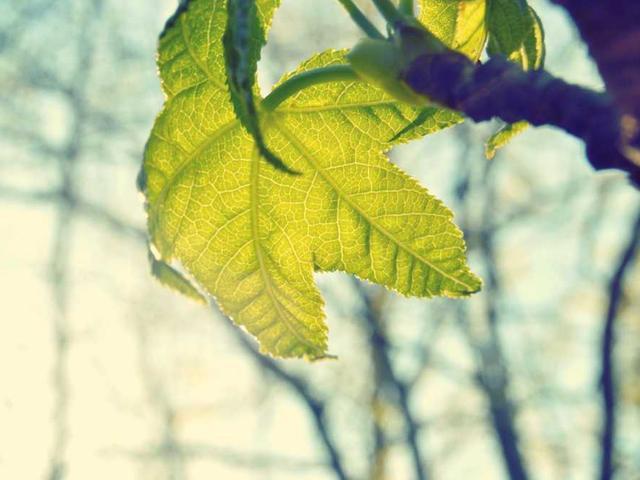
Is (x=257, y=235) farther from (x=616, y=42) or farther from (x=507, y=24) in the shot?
(x=616, y=42)

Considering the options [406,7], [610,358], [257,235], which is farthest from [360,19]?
[610,358]

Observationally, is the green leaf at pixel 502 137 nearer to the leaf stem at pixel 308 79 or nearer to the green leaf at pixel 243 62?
the leaf stem at pixel 308 79

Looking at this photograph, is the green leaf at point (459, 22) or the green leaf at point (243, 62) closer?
the green leaf at point (243, 62)

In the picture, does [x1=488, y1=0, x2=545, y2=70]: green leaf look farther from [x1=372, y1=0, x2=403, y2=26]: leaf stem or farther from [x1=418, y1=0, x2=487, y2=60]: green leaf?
[x1=372, y1=0, x2=403, y2=26]: leaf stem

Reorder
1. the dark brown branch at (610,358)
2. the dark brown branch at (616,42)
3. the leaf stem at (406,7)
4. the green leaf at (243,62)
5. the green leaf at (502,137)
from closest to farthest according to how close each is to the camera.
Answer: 1. the dark brown branch at (616,42)
2. the green leaf at (243,62)
3. the leaf stem at (406,7)
4. the green leaf at (502,137)
5. the dark brown branch at (610,358)

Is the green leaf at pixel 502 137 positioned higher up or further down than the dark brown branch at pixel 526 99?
higher up

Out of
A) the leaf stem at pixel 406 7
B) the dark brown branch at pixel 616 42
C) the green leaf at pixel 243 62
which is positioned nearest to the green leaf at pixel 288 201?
the leaf stem at pixel 406 7

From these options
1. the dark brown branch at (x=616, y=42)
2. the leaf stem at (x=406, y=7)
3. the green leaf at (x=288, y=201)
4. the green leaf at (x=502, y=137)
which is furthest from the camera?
the green leaf at (x=288, y=201)

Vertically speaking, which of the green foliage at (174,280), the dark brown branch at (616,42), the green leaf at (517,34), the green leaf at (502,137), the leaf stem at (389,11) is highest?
the green leaf at (517,34)
